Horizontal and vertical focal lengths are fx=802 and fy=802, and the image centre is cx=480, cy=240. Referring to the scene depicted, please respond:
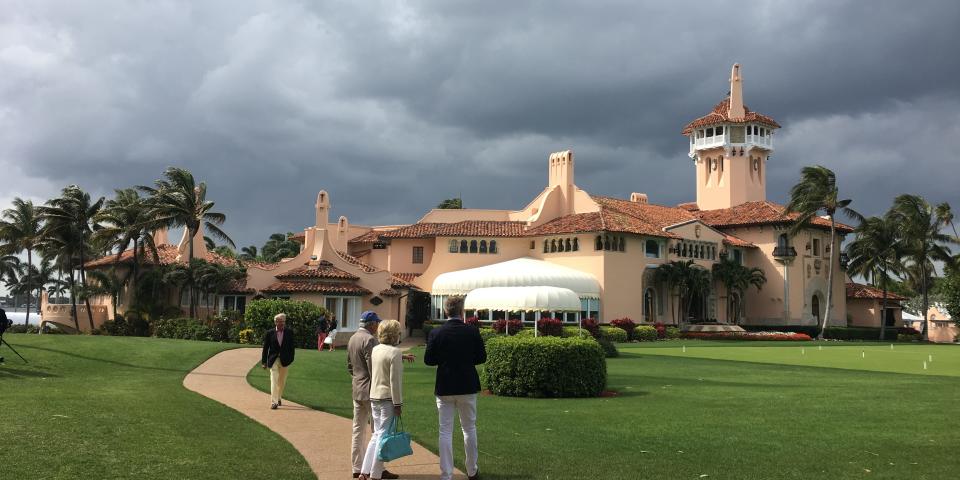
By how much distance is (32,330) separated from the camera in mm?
45406

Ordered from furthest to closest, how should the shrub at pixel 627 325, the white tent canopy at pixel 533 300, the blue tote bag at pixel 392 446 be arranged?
the shrub at pixel 627 325, the white tent canopy at pixel 533 300, the blue tote bag at pixel 392 446

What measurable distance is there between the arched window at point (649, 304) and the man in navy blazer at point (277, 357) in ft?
133

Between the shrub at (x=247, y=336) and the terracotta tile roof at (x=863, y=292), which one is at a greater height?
the terracotta tile roof at (x=863, y=292)

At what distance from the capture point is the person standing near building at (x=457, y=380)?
8.62 meters

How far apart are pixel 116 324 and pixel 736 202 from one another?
1904 inches

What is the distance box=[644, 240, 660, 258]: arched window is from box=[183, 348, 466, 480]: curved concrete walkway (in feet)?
116

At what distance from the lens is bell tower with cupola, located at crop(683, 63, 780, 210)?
6688 centimetres

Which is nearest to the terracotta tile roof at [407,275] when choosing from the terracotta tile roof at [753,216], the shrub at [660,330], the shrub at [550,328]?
the shrub at [660,330]

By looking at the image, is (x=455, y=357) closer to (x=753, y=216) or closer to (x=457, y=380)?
(x=457, y=380)

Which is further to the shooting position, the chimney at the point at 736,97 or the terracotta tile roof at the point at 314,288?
the chimney at the point at 736,97

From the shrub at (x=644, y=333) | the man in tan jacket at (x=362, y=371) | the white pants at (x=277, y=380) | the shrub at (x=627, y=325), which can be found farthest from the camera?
the shrub at (x=644, y=333)

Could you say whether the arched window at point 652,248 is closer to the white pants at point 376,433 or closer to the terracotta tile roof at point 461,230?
the terracotta tile roof at point 461,230

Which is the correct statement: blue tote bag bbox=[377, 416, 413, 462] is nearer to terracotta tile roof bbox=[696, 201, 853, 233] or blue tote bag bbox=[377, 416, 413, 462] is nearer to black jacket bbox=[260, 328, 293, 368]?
black jacket bbox=[260, 328, 293, 368]

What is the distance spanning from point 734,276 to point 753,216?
900cm
